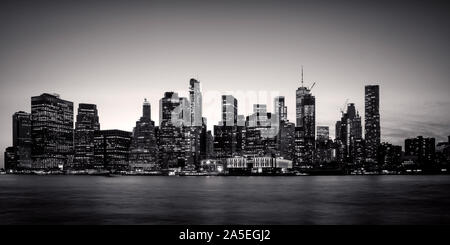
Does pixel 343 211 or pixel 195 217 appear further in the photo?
pixel 343 211

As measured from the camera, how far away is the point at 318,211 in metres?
40.2

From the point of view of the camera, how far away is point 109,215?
35.7 m
